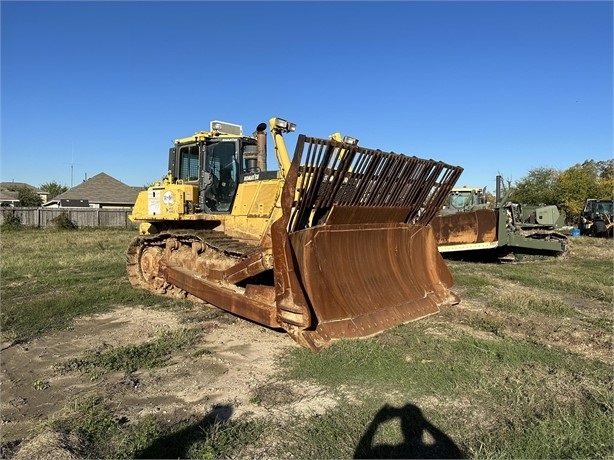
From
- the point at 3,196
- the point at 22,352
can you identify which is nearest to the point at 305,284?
the point at 22,352

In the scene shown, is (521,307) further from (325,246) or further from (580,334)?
(325,246)

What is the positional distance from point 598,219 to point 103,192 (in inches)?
1575

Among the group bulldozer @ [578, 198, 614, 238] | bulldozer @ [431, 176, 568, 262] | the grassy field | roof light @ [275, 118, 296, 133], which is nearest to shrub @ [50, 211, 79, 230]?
bulldozer @ [431, 176, 568, 262]

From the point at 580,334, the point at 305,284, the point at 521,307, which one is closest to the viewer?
the point at 305,284

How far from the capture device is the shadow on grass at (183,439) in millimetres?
3092

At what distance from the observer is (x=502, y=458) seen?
296 centimetres

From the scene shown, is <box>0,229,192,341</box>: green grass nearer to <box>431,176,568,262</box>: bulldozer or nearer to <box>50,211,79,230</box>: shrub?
<box>431,176,568,262</box>: bulldozer

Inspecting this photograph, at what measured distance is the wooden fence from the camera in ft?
106

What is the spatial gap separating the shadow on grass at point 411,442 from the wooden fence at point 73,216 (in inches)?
1214

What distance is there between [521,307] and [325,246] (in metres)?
3.62

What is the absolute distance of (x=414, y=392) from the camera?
3975 millimetres

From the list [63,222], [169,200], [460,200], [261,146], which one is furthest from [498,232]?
[63,222]

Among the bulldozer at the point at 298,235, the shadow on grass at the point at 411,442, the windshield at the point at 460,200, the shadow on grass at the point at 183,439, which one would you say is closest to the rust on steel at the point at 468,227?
the windshield at the point at 460,200

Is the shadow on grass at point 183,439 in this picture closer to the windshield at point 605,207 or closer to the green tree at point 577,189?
the windshield at point 605,207
